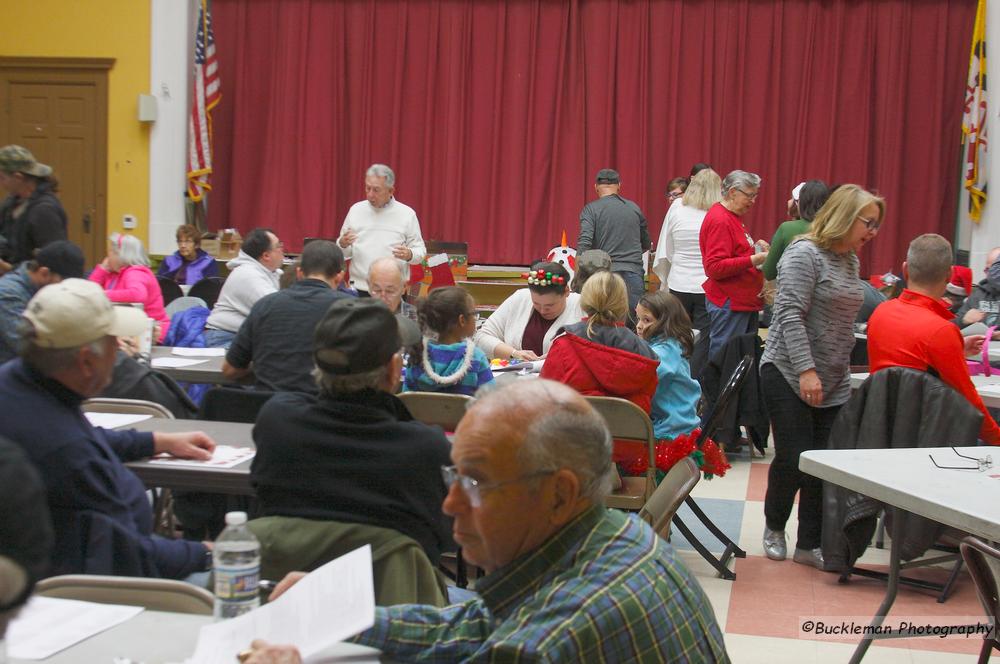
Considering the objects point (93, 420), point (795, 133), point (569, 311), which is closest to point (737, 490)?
point (569, 311)

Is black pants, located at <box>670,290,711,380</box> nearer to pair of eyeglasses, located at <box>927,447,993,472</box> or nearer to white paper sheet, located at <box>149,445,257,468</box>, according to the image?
pair of eyeglasses, located at <box>927,447,993,472</box>

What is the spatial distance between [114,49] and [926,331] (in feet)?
29.9

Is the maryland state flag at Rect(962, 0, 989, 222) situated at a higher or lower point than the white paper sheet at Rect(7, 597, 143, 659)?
higher

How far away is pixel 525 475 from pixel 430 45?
967cm

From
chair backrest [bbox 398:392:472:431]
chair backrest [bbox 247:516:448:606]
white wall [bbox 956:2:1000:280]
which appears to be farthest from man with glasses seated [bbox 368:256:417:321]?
white wall [bbox 956:2:1000:280]

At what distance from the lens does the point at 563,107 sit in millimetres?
10617

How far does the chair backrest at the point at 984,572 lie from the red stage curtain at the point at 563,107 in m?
8.06

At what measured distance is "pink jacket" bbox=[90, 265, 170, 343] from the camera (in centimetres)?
600

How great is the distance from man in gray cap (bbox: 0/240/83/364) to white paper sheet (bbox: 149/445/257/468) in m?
2.05

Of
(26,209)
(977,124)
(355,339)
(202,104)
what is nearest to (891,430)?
(355,339)

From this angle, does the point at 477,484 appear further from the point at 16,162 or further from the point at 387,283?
the point at 16,162

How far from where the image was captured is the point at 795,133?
1023 centimetres

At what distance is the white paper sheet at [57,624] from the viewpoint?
1.73 m

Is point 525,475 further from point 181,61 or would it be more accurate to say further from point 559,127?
point 181,61
